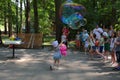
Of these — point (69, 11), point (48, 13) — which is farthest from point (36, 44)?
point (48, 13)

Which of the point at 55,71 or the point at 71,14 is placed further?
the point at 71,14

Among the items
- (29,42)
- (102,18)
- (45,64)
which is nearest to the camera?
(45,64)

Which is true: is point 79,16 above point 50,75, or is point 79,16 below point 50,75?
above

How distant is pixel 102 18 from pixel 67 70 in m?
19.2

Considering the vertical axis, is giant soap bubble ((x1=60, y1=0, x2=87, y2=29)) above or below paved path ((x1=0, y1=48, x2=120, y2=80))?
above

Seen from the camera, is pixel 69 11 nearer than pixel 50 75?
No

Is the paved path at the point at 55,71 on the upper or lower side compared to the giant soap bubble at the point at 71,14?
lower

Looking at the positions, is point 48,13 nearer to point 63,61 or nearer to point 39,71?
point 63,61

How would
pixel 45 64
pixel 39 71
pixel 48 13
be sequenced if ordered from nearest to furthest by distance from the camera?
pixel 39 71, pixel 45 64, pixel 48 13

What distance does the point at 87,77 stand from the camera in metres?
13.6

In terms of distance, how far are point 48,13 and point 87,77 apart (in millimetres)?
46273

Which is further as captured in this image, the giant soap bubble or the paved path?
the giant soap bubble

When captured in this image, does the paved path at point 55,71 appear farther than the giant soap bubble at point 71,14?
No

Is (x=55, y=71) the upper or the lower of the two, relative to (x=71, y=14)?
lower
